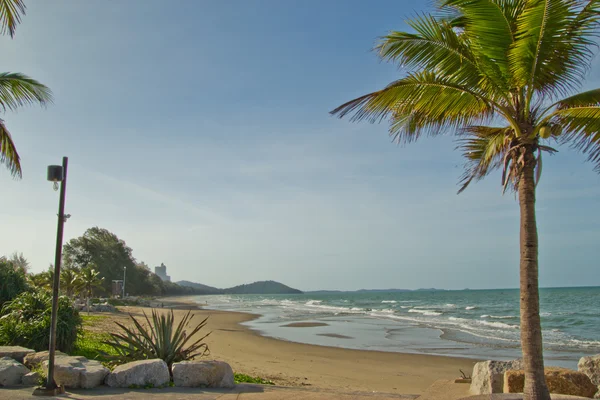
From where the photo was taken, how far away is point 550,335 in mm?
22812

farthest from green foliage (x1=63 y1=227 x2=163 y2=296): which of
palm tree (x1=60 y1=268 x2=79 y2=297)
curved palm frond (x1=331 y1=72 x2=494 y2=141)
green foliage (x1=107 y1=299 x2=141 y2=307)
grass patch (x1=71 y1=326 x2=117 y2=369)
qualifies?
curved palm frond (x1=331 y1=72 x2=494 y2=141)

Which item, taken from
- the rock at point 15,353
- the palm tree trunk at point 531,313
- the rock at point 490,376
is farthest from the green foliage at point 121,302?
the palm tree trunk at point 531,313

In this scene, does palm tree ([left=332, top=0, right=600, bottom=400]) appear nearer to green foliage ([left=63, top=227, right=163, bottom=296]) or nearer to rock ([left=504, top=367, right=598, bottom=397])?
rock ([left=504, top=367, right=598, bottom=397])

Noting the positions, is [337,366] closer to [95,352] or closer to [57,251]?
[95,352]

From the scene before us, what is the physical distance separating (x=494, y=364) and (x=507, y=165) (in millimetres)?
3203

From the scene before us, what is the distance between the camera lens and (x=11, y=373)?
670 centimetres

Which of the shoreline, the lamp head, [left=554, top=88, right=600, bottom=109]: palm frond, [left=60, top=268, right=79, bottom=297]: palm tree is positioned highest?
[left=554, top=88, right=600, bottom=109]: palm frond

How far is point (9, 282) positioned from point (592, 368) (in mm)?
13333

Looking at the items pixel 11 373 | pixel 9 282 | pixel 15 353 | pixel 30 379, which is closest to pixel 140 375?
pixel 30 379

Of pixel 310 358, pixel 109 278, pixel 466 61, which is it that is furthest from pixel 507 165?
pixel 109 278

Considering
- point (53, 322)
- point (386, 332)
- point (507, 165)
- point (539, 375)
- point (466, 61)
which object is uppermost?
point (466, 61)

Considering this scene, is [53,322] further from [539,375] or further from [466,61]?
[466,61]

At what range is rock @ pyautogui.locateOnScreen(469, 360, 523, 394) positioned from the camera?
6758mm

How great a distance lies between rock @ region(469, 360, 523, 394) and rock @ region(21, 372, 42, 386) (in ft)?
20.1
